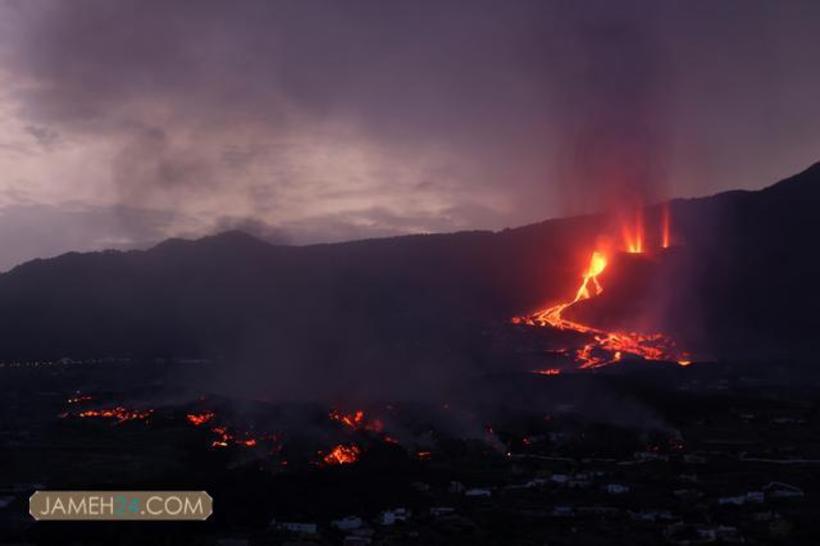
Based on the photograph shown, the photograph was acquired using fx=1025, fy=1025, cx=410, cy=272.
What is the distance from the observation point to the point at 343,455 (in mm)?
61094

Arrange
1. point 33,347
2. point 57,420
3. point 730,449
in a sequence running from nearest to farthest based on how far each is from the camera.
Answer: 1. point 730,449
2. point 57,420
3. point 33,347

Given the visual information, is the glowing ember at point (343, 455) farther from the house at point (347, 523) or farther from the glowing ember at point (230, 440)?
the house at point (347, 523)

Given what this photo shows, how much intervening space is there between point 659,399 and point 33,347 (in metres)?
95.4

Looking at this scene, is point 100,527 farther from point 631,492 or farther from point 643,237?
point 643,237

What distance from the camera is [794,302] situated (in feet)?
429

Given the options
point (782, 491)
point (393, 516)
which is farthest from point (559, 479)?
point (393, 516)

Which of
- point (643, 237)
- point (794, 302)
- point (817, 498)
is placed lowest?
point (817, 498)

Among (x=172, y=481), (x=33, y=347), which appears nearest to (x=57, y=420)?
(x=172, y=481)

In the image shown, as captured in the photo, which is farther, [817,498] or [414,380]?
[414,380]

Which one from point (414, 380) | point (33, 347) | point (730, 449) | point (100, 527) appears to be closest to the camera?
Result: point (100, 527)

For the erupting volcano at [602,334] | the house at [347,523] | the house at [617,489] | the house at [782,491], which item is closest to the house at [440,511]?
the house at [347,523]

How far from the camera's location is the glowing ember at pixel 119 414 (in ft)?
257

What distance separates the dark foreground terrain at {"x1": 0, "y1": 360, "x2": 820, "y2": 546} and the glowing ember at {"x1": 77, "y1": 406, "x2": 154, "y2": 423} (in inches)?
13.2

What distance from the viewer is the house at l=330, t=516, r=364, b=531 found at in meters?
43.9
